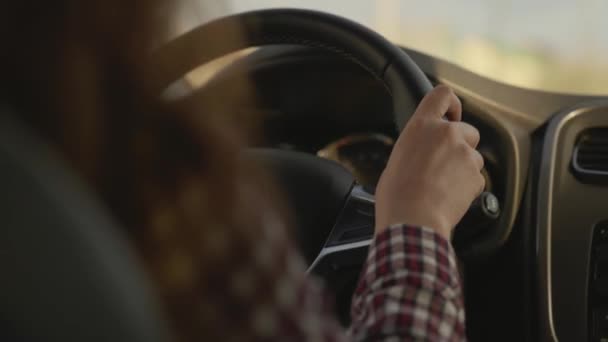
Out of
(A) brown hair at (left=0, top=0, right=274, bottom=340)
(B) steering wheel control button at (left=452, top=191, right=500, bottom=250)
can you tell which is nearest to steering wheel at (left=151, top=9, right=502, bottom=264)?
(B) steering wheel control button at (left=452, top=191, right=500, bottom=250)

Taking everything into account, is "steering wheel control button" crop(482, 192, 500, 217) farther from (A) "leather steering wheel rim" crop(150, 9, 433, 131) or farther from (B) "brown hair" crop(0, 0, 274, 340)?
(B) "brown hair" crop(0, 0, 274, 340)

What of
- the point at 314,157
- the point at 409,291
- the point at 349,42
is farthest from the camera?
the point at 314,157

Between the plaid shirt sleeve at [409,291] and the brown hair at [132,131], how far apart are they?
0.77 feet

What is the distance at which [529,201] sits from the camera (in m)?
1.28

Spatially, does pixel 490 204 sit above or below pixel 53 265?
below

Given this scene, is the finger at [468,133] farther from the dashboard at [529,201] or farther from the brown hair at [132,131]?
the brown hair at [132,131]

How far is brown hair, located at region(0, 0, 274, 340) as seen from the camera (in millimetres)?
432

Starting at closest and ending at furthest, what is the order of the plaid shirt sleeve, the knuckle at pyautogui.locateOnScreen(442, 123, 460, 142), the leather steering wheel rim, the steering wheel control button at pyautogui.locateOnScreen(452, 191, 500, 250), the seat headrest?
the seat headrest → the plaid shirt sleeve → the knuckle at pyautogui.locateOnScreen(442, 123, 460, 142) → the leather steering wheel rim → the steering wheel control button at pyautogui.locateOnScreen(452, 191, 500, 250)

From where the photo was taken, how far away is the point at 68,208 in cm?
41

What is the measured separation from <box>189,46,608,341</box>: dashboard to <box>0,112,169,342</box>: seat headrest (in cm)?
80

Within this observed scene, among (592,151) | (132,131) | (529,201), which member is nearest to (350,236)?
(529,201)

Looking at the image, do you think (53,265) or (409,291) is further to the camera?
(409,291)

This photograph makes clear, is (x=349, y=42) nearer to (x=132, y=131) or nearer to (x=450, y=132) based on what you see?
(x=450, y=132)

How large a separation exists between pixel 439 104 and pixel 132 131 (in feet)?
1.55
